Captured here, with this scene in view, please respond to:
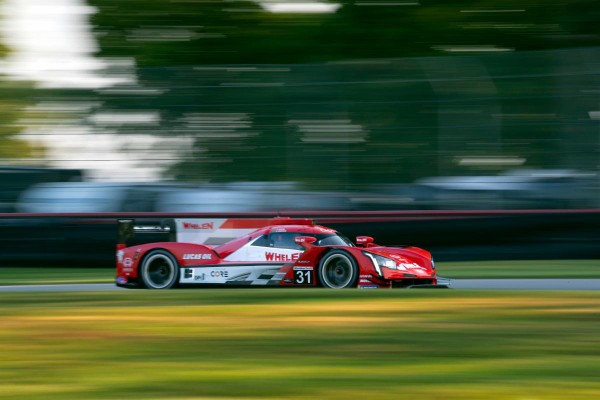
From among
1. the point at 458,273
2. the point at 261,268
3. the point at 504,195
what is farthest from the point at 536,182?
the point at 261,268

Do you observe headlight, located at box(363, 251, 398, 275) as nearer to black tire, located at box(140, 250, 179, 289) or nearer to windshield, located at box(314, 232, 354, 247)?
windshield, located at box(314, 232, 354, 247)

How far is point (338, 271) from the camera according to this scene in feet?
33.1

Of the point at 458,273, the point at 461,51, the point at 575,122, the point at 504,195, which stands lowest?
the point at 458,273

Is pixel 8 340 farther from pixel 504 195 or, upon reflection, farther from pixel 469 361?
pixel 504 195

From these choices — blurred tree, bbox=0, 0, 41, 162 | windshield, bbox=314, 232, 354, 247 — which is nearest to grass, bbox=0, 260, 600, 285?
blurred tree, bbox=0, 0, 41, 162

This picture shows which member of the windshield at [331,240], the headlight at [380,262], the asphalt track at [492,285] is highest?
the windshield at [331,240]

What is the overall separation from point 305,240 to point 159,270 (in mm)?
1762

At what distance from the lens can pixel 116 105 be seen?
13914mm

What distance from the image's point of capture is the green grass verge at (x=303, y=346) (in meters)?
4.44

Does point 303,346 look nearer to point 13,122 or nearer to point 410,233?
point 410,233

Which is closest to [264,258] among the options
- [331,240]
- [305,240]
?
[305,240]

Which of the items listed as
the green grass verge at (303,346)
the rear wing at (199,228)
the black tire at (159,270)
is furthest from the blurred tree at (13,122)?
the green grass verge at (303,346)

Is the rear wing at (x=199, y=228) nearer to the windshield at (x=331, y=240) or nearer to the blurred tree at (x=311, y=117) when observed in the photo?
the windshield at (x=331, y=240)

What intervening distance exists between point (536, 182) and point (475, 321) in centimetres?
655
